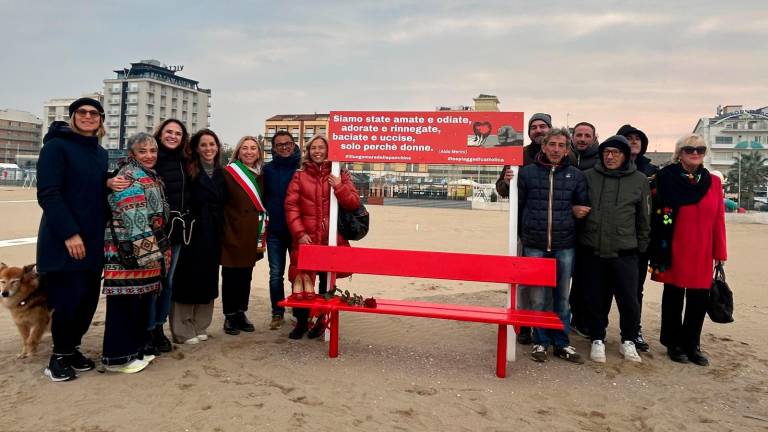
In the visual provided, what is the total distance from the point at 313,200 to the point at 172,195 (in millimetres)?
1300

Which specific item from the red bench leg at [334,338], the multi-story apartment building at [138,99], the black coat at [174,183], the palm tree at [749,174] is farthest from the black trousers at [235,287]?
the multi-story apartment building at [138,99]

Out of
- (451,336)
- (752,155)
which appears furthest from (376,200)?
(752,155)

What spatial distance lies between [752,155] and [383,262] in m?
73.8

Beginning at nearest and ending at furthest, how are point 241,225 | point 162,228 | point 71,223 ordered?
point 71,223 → point 162,228 → point 241,225

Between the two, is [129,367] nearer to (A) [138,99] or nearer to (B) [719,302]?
(B) [719,302]

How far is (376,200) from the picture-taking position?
1446 inches

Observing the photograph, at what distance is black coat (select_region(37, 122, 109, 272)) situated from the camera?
11.2ft

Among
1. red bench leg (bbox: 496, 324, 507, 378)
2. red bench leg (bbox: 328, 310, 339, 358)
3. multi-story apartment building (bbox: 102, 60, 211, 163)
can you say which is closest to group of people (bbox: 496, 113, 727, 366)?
red bench leg (bbox: 496, 324, 507, 378)

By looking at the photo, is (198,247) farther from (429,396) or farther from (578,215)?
(578,215)

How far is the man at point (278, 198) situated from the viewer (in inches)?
200

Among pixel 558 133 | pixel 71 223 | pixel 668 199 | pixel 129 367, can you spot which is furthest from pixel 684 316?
pixel 71 223

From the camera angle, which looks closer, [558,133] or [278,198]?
[558,133]

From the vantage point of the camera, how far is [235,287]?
4988 millimetres

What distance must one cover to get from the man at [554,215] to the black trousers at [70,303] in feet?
11.9
